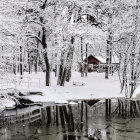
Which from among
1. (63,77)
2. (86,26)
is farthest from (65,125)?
(63,77)

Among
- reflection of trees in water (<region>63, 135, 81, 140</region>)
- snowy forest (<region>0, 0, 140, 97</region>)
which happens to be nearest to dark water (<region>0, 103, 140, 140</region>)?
reflection of trees in water (<region>63, 135, 81, 140</region>)

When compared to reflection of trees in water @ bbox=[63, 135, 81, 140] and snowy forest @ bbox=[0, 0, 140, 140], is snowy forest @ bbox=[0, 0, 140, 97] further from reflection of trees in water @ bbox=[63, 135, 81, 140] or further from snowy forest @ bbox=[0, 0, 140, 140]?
reflection of trees in water @ bbox=[63, 135, 81, 140]

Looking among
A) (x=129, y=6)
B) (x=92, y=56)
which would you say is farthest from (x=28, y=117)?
(x=92, y=56)

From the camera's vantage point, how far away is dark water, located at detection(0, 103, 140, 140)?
13164mm

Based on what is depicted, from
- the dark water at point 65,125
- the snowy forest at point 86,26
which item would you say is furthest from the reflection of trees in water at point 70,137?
the snowy forest at point 86,26

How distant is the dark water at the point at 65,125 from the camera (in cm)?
1316

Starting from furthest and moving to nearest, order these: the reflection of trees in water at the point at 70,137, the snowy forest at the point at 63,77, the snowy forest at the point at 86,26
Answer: the snowy forest at the point at 86,26
the snowy forest at the point at 63,77
the reflection of trees in water at the point at 70,137

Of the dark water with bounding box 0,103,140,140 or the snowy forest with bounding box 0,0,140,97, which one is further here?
the snowy forest with bounding box 0,0,140,97

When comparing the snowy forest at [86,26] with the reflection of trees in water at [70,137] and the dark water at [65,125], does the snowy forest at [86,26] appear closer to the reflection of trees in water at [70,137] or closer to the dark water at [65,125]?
the dark water at [65,125]

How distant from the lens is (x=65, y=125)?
49.7ft

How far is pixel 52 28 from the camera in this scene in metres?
26.2

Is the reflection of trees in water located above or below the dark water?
below

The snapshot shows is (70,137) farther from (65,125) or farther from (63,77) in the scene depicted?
(63,77)

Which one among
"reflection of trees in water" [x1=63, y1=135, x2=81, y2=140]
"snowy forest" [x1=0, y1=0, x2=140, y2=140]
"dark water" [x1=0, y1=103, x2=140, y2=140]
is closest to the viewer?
"reflection of trees in water" [x1=63, y1=135, x2=81, y2=140]
